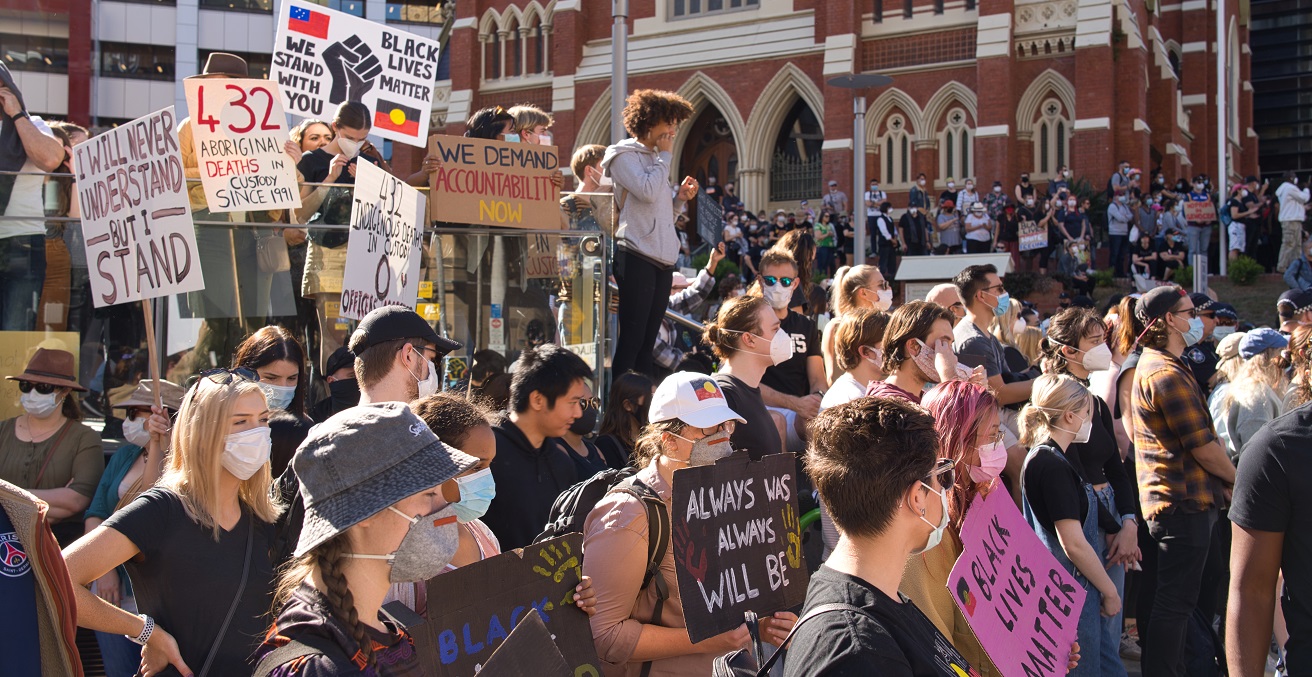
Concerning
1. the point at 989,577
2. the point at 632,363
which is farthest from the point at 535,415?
the point at 632,363

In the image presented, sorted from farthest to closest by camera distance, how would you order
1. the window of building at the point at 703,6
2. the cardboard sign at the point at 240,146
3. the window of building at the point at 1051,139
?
the window of building at the point at 703,6 → the window of building at the point at 1051,139 → the cardboard sign at the point at 240,146

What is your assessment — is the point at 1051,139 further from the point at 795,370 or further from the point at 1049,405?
the point at 1049,405

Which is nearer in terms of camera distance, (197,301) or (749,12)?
(197,301)

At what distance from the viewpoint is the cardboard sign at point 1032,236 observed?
22406mm

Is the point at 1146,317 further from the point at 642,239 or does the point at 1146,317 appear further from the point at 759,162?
the point at 759,162

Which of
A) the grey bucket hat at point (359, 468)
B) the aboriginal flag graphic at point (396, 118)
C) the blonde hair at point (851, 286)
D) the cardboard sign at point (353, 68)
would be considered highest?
the cardboard sign at point (353, 68)

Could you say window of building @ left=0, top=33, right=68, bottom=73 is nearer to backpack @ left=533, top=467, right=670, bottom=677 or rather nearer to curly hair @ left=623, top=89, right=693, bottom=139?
curly hair @ left=623, top=89, right=693, bottom=139


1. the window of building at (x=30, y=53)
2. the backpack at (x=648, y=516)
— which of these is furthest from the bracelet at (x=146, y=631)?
the window of building at (x=30, y=53)

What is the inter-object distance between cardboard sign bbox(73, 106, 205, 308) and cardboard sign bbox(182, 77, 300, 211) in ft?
3.42

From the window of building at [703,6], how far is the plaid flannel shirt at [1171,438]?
2829 cm

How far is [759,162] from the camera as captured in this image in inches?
1288

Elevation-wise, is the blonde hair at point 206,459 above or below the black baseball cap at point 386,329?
below

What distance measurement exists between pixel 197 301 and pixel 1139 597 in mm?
5554

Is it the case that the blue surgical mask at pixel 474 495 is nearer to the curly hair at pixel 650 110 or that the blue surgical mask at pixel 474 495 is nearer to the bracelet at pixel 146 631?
the bracelet at pixel 146 631
